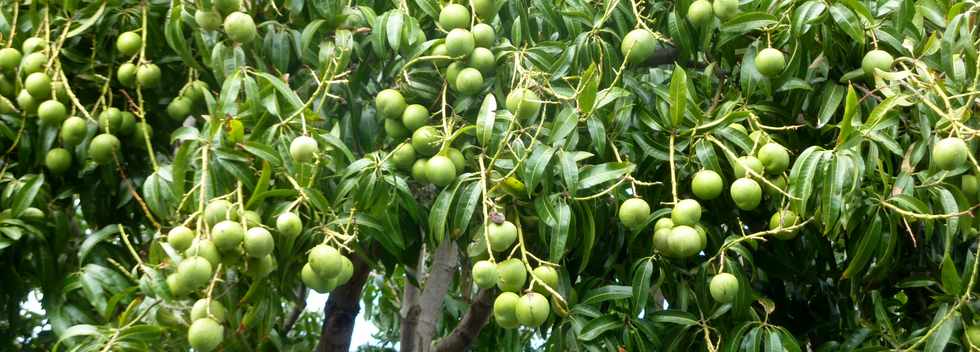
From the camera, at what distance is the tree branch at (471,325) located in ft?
8.09

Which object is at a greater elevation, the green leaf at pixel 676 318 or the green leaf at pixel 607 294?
the green leaf at pixel 607 294

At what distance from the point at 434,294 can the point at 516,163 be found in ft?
3.07

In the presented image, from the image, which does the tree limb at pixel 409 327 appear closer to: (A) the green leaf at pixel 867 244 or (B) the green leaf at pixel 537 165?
(B) the green leaf at pixel 537 165

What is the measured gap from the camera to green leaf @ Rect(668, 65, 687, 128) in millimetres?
1900

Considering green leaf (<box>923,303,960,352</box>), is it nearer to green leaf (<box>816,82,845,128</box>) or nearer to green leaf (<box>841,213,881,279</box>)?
green leaf (<box>841,213,881,279</box>)

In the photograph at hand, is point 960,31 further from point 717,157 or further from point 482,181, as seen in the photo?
point 482,181

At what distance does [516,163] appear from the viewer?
1.89 metres

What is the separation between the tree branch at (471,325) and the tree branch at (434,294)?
0.30ft

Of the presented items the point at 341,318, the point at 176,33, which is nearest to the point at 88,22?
the point at 176,33

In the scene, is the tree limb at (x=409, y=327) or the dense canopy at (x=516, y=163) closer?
the dense canopy at (x=516, y=163)

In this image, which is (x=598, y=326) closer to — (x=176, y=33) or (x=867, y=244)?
(x=867, y=244)

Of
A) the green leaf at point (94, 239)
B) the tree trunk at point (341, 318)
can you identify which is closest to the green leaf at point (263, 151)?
the green leaf at point (94, 239)

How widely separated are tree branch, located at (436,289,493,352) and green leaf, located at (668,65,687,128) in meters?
0.65

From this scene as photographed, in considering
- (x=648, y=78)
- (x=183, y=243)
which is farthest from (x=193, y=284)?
(x=648, y=78)
